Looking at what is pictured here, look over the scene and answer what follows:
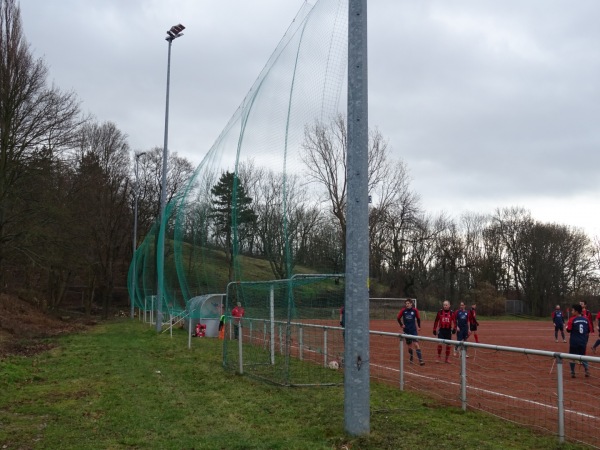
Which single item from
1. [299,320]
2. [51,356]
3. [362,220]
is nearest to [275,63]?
[362,220]

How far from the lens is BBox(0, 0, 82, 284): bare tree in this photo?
24625 mm

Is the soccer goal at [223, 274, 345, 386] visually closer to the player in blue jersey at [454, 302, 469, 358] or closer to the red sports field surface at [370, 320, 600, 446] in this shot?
the red sports field surface at [370, 320, 600, 446]

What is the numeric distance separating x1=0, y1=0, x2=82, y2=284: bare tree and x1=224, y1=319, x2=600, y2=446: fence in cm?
1513

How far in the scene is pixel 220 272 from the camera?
1284 centimetres

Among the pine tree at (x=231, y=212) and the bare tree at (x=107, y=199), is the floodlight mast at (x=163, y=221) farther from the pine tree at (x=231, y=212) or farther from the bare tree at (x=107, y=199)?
the bare tree at (x=107, y=199)

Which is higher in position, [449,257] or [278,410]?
[449,257]

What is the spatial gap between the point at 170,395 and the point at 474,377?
252 inches

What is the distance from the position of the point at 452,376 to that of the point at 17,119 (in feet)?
66.8

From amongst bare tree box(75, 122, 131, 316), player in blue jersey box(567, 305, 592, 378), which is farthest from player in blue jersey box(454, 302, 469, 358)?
bare tree box(75, 122, 131, 316)

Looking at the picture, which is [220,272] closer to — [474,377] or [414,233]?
[474,377]

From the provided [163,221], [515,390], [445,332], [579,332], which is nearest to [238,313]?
[515,390]

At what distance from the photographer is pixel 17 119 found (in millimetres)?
25078

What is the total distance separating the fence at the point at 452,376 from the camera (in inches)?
321

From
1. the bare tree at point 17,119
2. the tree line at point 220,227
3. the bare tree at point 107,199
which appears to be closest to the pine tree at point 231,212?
the tree line at point 220,227
